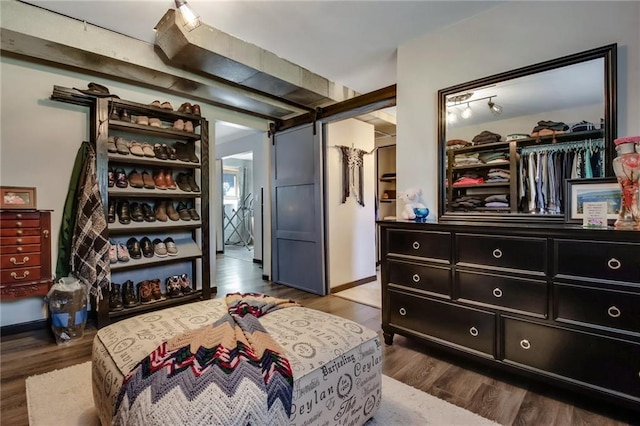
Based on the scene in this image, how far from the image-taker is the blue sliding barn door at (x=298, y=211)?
378 centimetres

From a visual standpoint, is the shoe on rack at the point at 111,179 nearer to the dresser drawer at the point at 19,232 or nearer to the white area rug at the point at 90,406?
the dresser drawer at the point at 19,232

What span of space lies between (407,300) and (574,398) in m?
1.04

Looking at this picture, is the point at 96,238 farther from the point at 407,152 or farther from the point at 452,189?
→ the point at 452,189

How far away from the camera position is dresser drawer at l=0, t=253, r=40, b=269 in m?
2.34

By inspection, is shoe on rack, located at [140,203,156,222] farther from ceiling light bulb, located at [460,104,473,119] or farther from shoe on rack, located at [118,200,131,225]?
ceiling light bulb, located at [460,104,473,119]

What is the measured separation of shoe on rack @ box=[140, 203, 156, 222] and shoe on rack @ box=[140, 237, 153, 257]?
0.84ft

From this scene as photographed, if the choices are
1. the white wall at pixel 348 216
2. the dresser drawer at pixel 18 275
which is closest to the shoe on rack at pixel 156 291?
the dresser drawer at pixel 18 275

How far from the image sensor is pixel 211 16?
2.36 metres

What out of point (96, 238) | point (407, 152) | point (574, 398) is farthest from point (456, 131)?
point (96, 238)

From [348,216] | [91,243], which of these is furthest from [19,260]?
[348,216]

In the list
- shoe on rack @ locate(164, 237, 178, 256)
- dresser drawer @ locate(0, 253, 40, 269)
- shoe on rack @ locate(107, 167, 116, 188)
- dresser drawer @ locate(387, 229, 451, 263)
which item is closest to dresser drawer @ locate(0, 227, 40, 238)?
dresser drawer @ locate(0, 253, 40, 269)

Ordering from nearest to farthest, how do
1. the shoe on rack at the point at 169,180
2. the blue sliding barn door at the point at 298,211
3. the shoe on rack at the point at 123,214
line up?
the shoe on rack at the point at 123,214 < the shoe on rack at the point at 169,180 < the blue sliding barn door at the point at 298,211

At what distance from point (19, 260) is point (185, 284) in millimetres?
1364

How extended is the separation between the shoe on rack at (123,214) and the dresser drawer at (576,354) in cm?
321
